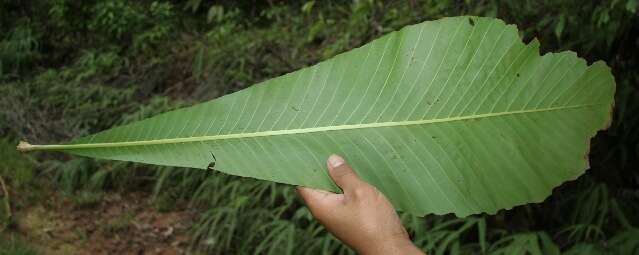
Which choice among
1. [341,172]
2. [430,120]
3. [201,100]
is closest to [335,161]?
[341,172]

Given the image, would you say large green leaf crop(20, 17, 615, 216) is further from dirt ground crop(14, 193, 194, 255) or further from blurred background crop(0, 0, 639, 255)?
dirt ground crop(14, 193, 194, 255)

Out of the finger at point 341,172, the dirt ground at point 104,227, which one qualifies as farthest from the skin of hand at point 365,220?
the dirt ground at point 104,227

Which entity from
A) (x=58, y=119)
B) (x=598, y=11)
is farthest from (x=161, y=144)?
(x=58, y=119)

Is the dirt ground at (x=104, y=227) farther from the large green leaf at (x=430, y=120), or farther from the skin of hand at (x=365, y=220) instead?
the large green leaf at (x=430, y=120)

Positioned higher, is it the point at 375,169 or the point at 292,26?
the point at 292,26

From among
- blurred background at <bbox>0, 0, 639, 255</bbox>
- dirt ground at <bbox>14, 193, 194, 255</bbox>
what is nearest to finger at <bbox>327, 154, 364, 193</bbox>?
blurred background at <bbox>0, 0, 639, 255</bbox>

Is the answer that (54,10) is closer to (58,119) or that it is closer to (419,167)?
(58,119)
